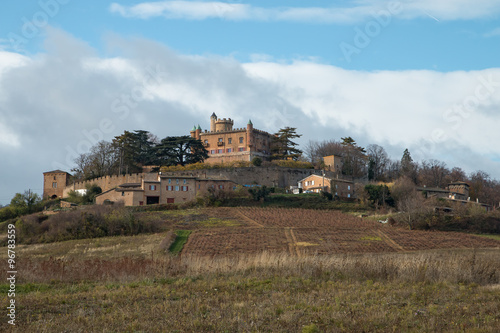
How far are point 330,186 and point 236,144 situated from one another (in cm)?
1722

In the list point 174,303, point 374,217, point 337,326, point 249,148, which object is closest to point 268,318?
point 337,326

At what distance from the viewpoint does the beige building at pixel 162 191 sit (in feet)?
168

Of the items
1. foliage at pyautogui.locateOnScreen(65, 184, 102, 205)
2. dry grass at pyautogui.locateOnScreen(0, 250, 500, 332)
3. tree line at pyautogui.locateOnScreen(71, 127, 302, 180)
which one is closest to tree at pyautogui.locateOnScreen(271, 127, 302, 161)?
tree line at pyautogui.locateOnScreen(71, 127, 302, 180)

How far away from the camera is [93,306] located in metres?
13.1

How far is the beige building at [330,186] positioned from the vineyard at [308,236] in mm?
8610

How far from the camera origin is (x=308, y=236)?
37.3 metres

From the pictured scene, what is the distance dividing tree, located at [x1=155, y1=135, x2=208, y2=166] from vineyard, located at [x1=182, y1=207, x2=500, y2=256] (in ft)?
52.7

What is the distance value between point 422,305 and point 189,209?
3691cm

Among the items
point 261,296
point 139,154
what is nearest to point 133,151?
point 139,154

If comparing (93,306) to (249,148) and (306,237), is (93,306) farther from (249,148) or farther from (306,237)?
(249,148)

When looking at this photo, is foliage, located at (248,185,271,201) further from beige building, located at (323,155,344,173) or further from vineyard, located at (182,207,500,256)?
beige building, located at (323,155,344,173)

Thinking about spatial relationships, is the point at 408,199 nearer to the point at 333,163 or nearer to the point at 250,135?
the point at 333,163

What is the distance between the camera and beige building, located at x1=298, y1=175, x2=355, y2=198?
2240 inches

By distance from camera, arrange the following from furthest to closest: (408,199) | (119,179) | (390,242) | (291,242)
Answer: (119,179), (408,199), (390,242), (291,242)
